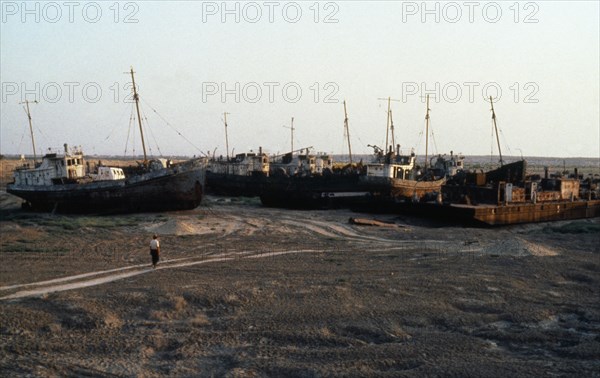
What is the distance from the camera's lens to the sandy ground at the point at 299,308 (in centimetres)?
943

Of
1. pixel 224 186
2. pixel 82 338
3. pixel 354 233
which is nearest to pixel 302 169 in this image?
pixel 224 186

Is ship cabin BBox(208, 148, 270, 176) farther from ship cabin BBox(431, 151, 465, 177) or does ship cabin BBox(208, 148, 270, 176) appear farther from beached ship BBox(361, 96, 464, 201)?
ship cabin BBox(431, 151, 465, 177)

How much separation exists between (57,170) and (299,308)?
2814 centimetres

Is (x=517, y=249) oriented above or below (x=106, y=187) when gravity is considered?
below

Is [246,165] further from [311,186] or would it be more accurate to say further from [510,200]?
[510,200]

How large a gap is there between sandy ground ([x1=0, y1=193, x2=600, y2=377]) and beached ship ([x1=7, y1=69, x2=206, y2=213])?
1053 cm

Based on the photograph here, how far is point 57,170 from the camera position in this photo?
35.1 metres

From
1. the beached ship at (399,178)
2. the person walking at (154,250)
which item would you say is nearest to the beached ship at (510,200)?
the beached ship at (399,178)

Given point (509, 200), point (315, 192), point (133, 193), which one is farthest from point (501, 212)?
point (133, 193)

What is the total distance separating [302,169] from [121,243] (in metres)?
26.4

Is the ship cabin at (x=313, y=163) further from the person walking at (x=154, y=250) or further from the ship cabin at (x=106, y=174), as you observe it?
the person walking at (x=154, y=250)

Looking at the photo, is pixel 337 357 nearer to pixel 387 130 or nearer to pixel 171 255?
pixel 171 255

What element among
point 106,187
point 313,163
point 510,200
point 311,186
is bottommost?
point 510,200

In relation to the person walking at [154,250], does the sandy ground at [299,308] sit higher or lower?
lower
